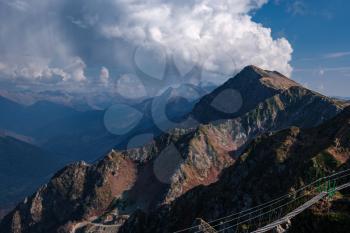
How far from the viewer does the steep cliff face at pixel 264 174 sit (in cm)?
12538

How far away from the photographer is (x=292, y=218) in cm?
4741

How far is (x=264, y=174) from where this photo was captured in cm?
14100

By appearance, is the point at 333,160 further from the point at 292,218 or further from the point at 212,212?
the point at 292,218

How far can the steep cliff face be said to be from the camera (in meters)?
125

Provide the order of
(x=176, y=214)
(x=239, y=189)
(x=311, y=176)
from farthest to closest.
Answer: (x=176, y=214) < (x=239, y=189) < (x=311, y=176)

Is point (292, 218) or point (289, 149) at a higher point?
point (289, 149)

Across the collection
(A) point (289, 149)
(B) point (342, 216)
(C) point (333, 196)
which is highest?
(A) point (289, 149)

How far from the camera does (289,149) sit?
15150 centimetres

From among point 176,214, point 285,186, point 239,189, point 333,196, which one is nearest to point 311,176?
point 285,186

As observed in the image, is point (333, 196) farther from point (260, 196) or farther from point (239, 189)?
point (239, 189)

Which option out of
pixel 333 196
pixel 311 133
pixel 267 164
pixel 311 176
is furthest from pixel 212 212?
pixel 333 196

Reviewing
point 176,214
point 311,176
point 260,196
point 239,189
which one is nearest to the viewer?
point 311,176

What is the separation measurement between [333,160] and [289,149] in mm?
28233

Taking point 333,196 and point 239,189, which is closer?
point 333,196
